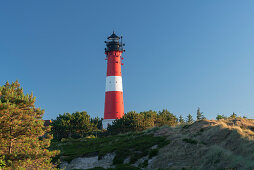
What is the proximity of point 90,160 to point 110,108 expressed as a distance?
29751 mm

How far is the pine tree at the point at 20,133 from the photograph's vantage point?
58.7 feet

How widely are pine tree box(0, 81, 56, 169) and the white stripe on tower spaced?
1507 inches

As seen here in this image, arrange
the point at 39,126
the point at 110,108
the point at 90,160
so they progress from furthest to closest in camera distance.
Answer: the point at 110,108 < the point at 90,160 < the point at 39,126

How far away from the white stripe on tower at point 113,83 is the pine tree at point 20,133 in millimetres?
38272

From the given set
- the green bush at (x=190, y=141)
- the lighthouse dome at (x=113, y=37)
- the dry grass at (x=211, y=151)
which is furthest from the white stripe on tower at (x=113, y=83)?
the green bush at (x=190, y=141)

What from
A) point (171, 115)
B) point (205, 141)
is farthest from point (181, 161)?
point (171, 115)

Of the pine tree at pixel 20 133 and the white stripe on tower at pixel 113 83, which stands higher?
the white stripe on tower at pixel 113 83

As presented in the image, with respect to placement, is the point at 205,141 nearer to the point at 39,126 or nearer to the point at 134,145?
the point at 134,145

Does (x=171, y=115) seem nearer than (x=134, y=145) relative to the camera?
No

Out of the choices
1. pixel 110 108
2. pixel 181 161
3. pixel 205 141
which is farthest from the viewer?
pixel 110 108

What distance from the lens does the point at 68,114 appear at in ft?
211

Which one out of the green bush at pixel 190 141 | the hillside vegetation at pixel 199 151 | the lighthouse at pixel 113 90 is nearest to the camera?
the hillside vegetation at pixel 199 151

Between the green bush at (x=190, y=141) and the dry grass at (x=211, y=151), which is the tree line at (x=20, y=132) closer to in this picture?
the dry grass at (x=211, y=151)

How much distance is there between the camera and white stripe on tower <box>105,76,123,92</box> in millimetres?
58781
